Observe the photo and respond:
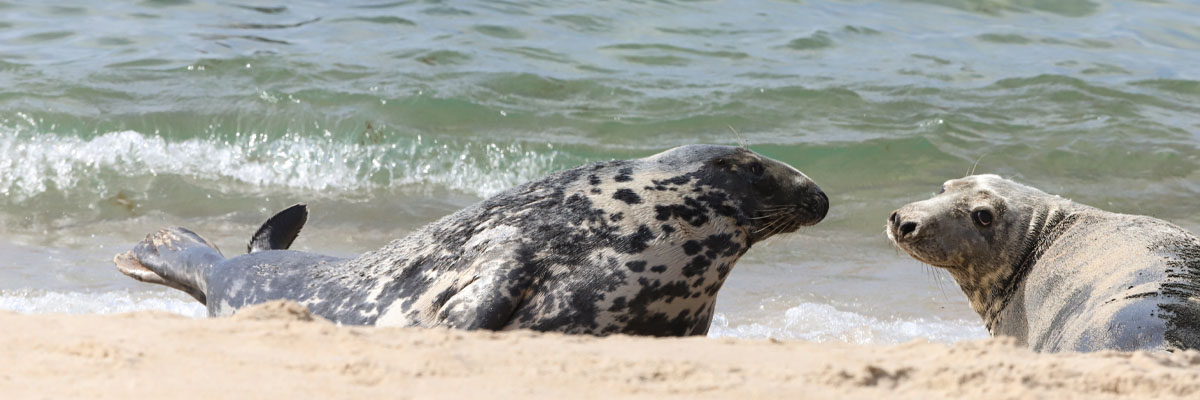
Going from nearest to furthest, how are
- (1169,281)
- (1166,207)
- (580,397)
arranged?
1. (580,397)
2. (1169,281)
3. (1166,207)

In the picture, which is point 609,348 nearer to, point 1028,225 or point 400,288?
point 400,288

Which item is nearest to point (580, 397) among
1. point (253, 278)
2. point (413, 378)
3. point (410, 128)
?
point (413, 378)

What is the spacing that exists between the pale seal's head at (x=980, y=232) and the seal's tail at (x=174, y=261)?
2697mm

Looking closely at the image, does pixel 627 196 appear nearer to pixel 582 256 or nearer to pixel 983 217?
pixel 582 256

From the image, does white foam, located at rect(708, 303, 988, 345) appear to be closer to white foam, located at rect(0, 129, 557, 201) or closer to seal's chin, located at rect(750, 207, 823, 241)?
seal's chin, located at rect(750, 207, 823, 241)

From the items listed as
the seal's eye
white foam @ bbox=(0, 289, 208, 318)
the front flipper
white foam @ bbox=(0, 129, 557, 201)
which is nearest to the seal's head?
the seal's eye

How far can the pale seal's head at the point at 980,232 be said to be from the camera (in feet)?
15.4

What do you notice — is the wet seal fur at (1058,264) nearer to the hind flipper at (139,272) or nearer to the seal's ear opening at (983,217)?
the seal's ear opening at (983,217)

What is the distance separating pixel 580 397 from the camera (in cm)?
219

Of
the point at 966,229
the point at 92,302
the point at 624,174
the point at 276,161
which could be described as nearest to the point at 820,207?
the point at 966,229

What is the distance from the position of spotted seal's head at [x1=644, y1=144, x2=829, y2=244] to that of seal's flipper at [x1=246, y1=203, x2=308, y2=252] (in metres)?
1.76

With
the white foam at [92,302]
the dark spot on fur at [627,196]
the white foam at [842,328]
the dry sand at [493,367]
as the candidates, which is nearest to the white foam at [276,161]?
the white foam at [92,302]

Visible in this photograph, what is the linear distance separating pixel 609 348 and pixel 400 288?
66.8 inches

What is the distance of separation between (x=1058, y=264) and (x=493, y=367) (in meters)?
2.76
